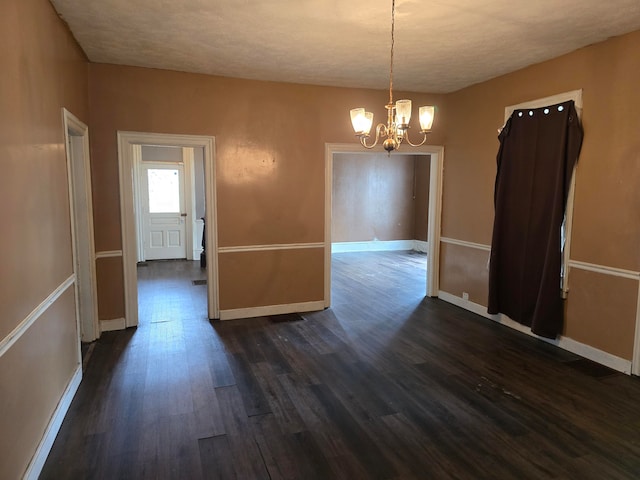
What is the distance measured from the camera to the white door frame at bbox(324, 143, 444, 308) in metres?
4.98

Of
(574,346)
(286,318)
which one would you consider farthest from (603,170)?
(286,318)

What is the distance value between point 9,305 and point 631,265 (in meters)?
4.13

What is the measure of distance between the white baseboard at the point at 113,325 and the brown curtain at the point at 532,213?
3.97m

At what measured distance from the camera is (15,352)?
1888 millimetres

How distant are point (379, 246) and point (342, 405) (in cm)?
733

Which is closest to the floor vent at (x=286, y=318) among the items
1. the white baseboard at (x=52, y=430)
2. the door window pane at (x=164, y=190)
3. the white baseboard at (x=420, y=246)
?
the white baseboard at (x=52, y=430)

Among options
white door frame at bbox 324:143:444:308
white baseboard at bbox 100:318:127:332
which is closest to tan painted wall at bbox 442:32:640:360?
white door frame at bbox 324:143:444:308

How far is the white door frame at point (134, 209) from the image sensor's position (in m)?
4.22

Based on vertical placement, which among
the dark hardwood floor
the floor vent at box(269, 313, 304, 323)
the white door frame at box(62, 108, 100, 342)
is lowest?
the dark hardwood floor

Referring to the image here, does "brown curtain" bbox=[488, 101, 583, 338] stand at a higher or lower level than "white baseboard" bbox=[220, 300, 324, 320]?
higher

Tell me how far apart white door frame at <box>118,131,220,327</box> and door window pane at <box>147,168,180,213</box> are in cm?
418

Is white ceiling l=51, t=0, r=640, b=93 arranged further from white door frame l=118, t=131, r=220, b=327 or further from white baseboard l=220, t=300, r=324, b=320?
white baseboard l=220, t=300, r=324, b=320

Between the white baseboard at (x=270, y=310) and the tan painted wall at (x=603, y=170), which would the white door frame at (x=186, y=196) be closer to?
the white baseboard at (x=270, y=310)

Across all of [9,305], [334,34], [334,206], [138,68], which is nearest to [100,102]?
[138,68]
